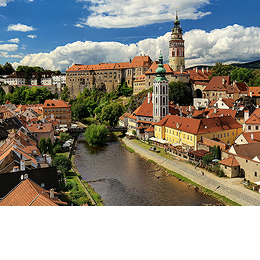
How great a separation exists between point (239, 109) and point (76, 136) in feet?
31.2

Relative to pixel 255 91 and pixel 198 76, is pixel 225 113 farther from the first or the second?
pixel 198 76

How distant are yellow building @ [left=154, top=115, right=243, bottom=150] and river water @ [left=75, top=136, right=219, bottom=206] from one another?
1911 mm

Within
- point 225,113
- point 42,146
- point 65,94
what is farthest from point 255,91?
point 65,94

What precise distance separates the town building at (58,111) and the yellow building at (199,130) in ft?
28.1

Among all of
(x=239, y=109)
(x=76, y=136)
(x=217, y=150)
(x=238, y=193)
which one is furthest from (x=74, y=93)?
(x=238, y=193)

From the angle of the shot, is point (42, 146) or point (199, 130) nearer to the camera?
point (42, 146)

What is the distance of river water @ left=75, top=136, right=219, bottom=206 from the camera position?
768 centimetres

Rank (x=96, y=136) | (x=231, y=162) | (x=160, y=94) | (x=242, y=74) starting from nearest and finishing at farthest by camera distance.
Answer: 1. (x=231, y=162)
2. (x=96, y=136)
3. (x=160, y=94)
4. (x=242, y=74)

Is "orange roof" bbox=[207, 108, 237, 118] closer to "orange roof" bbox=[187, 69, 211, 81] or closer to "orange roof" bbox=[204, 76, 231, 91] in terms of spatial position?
"orange roof" bbox=[204, 76, 231, 91]

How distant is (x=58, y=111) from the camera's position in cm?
1994

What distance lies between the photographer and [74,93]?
2883 centimetres

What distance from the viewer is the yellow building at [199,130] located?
39.2 ft

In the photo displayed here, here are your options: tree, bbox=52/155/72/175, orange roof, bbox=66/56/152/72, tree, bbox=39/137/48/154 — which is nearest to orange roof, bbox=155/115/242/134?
tree, bbox=52/155/72/175

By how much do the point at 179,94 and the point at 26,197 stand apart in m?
16.4
